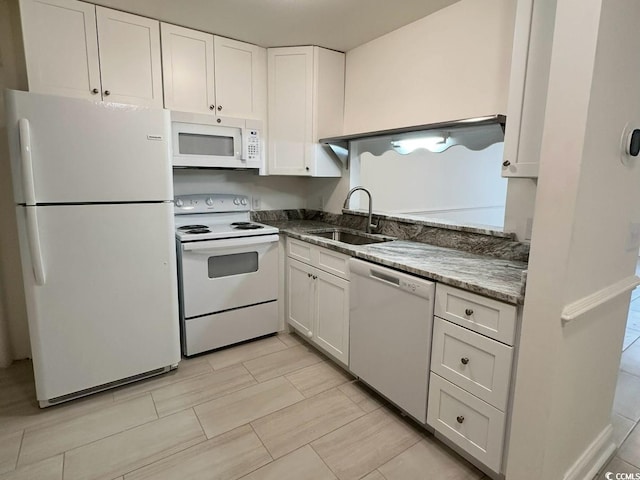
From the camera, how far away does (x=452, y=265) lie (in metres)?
1.76

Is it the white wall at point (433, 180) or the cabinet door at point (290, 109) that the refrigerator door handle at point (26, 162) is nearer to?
the cabinet door at point (290, 109)

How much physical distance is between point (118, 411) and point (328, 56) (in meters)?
2.88

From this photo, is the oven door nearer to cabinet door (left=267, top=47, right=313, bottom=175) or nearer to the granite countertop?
the granite countertop

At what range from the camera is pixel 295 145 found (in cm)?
291

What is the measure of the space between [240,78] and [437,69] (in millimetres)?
1478

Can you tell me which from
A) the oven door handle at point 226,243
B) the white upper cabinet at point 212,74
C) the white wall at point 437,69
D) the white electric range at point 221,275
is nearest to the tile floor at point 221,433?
the white electric range at point 221,275

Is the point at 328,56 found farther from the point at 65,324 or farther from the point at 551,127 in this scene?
the point at 65,324

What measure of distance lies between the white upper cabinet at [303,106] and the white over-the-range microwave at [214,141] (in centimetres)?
19

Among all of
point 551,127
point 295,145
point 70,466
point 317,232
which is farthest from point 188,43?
point 70,466

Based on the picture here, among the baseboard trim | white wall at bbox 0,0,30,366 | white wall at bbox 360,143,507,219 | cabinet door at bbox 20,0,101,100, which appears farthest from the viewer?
white wall at bbox 360,143,507,219

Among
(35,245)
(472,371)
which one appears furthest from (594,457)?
(35,245)

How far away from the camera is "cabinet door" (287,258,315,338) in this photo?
2.62 metres

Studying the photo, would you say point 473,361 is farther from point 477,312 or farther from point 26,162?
point 26,162

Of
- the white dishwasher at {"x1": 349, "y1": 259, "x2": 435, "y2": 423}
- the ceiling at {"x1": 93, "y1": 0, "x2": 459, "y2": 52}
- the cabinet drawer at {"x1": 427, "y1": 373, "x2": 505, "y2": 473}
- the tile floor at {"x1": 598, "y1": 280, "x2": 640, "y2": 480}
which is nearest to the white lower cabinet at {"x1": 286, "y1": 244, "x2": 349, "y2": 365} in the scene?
the white dishwasher at {"x1": 349, "y1": 259, "x2": 435, "y2": 423}
